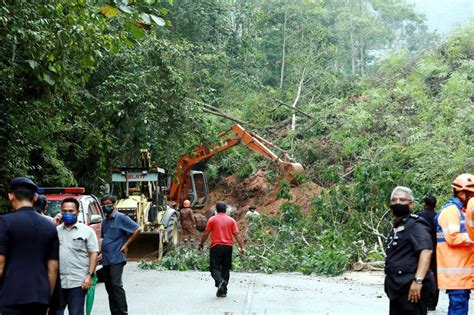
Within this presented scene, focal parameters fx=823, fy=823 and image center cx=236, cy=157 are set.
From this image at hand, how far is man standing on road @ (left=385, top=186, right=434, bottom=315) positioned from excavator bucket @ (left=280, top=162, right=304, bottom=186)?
2015cm

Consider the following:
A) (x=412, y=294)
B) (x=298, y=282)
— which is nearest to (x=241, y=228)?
(x=298, y=282)

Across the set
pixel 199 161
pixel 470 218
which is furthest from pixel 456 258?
pixel 199 161

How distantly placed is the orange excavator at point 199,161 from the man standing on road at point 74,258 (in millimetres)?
18386

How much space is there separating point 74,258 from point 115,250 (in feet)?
4.98

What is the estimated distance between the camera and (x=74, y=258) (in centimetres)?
877

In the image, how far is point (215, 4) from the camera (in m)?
39.2

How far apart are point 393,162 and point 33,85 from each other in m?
12.1

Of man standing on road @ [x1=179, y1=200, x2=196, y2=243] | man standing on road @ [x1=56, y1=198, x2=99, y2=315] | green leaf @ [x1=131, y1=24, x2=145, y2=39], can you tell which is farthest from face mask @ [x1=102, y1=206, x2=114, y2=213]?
man standing on road @ [x1=179, y1=200, x2=196, y2=243]

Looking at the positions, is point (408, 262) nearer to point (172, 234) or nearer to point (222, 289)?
point (222, 289)

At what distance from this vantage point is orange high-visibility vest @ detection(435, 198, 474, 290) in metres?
7.73

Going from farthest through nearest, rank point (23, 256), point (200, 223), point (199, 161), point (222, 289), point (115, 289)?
point (199, 161) → point (200, 223) → point (222, 289) → point (115, 289) → point (23, 256)

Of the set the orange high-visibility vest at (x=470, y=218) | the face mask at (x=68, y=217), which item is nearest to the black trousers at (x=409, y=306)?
the orange high-visibility vest at (x=470, y=218)

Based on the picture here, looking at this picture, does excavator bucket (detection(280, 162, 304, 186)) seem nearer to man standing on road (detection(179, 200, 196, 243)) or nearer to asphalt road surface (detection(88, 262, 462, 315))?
man standing on road (detection(179, 200, 196, 243))

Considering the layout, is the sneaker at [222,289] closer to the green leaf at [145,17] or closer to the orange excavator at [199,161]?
the green leaf at [145,17]
